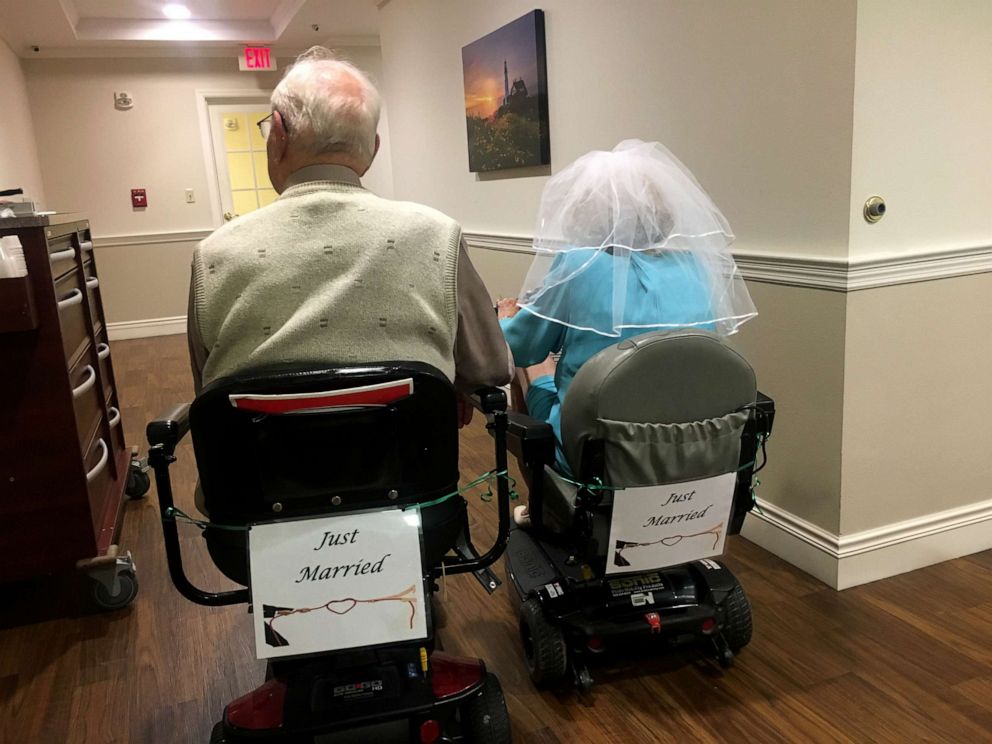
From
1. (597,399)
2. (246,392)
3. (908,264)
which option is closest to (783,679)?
(597,399)

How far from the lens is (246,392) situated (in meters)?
1.15

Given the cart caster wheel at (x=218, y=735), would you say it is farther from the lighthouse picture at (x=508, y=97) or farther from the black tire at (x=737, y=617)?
the lighthouse picture at (x=508, y=97)

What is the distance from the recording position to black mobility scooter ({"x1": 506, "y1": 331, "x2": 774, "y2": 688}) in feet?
4.86

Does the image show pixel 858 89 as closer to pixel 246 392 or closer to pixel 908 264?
pixel 908 264

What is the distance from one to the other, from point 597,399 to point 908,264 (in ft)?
3.36

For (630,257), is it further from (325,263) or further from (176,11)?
(176,11)

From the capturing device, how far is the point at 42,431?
6.38 ft

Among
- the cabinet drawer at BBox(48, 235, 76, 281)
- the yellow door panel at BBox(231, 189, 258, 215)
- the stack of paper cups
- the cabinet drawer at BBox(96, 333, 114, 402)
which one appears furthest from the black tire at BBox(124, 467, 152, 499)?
the yellow door panel at BBox(231, 189, 258, 215)

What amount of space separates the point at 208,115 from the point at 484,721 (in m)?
6.24

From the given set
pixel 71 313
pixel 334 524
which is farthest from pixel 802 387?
pixel 71 313

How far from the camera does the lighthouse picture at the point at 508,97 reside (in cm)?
331

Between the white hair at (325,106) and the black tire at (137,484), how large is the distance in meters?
1.98

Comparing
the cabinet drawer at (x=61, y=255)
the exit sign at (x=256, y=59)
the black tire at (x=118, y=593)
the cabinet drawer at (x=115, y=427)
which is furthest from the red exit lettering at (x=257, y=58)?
the black tire at (x=118, y=593)

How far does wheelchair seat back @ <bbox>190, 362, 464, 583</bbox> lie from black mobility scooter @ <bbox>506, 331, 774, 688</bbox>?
27 centimetres
